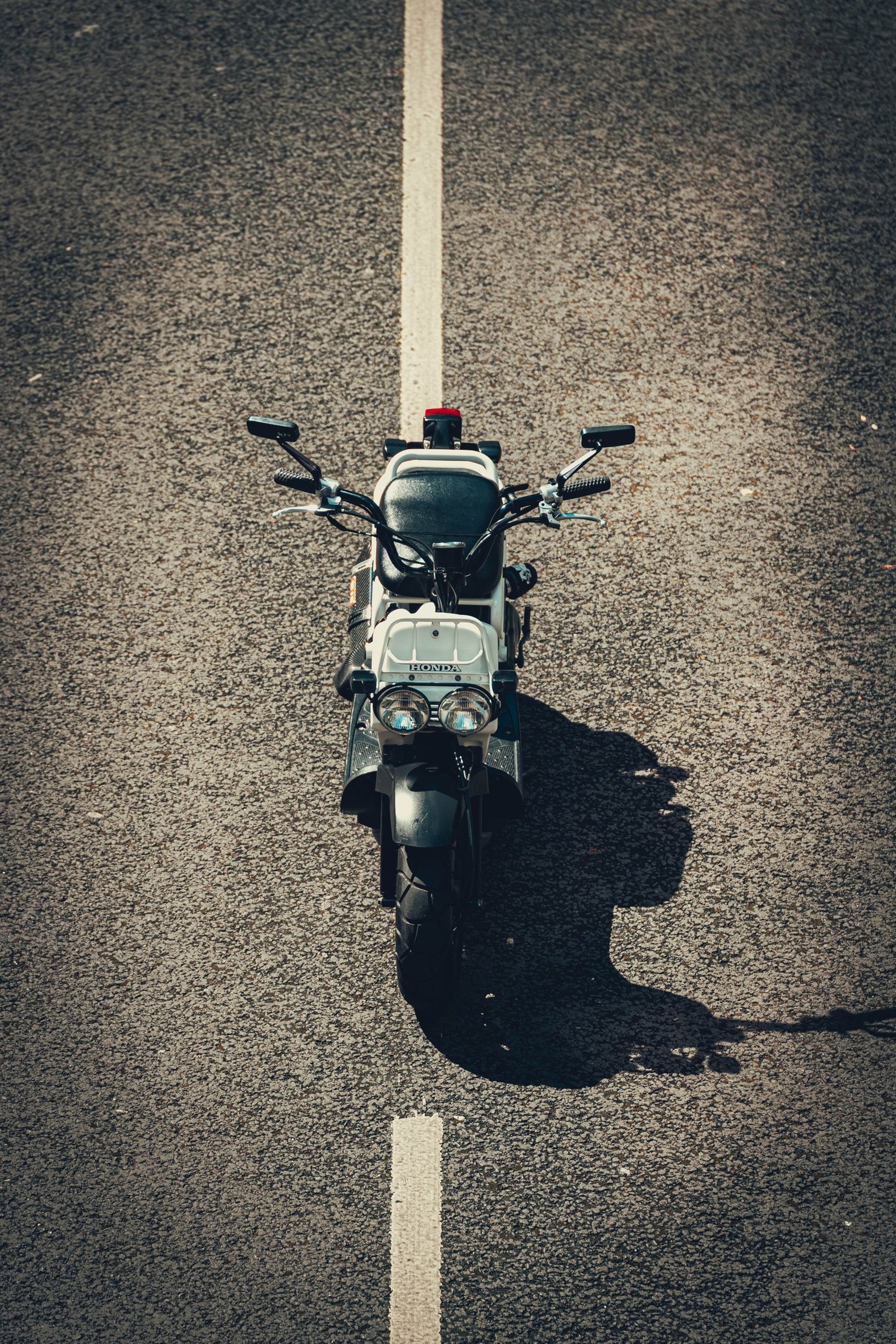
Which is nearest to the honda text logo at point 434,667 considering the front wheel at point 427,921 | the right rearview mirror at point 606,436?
the front wheel at point 427,921

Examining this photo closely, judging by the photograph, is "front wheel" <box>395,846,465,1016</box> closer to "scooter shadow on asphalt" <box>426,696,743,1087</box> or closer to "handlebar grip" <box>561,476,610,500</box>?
"scooter shadow on asphalt" <box>426,696,743,1087</box>

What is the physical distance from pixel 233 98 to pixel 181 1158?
21.2 ft

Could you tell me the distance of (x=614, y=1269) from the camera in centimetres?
401

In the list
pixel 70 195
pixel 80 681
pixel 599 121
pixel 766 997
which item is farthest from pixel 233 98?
pixel 766 997

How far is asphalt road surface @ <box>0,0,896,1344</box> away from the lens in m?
4.12

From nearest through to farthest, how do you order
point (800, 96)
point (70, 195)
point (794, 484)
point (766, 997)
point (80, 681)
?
point (766, 997) < point (80, 681) < point (794, 484) < point (70, 195) < point (800, 96)

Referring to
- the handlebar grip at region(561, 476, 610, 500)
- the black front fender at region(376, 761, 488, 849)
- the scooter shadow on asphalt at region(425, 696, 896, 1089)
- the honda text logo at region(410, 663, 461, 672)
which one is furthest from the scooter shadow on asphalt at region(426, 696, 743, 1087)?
the handlebar grip at region(561, 476, 610, 500)

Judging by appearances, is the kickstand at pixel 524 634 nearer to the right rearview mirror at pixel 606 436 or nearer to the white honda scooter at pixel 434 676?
the white honda scooter at pixel 434 676

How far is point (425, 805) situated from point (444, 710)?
33 cm

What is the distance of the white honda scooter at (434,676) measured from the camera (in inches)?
164

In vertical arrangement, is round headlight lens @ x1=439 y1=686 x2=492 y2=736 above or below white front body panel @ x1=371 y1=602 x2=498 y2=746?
below

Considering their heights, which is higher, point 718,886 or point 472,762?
point 472,762

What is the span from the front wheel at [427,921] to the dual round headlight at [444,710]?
42cm

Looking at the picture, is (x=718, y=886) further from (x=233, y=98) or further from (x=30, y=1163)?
(x=233, y=98)
